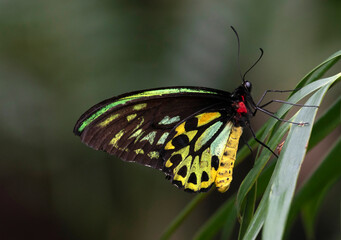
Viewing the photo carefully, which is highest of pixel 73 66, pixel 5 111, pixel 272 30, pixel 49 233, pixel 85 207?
pixel 272 30

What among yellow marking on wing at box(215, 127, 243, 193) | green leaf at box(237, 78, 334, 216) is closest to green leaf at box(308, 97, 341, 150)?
green leaf at box(237, 78, 334, 216)

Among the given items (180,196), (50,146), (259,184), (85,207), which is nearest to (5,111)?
(50,146)

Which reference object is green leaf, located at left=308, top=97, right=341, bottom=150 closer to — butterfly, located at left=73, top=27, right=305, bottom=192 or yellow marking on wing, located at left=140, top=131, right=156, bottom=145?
butterfly, located at left=73, top=27, right=305, bottom=192

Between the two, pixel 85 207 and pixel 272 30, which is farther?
pixel 85 207

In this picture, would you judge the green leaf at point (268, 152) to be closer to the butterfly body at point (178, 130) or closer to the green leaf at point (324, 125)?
the green leaf at point (324, 125)

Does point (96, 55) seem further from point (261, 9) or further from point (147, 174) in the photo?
point (261, 9)

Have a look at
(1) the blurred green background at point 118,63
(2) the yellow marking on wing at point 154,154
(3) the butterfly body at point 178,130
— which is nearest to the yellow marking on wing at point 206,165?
(3) the butterfly body at point 178,130

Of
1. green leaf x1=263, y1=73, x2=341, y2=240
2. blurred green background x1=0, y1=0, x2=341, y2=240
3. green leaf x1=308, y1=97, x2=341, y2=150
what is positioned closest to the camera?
green leaf x1=263, y1=73, x2=341, y2=240
